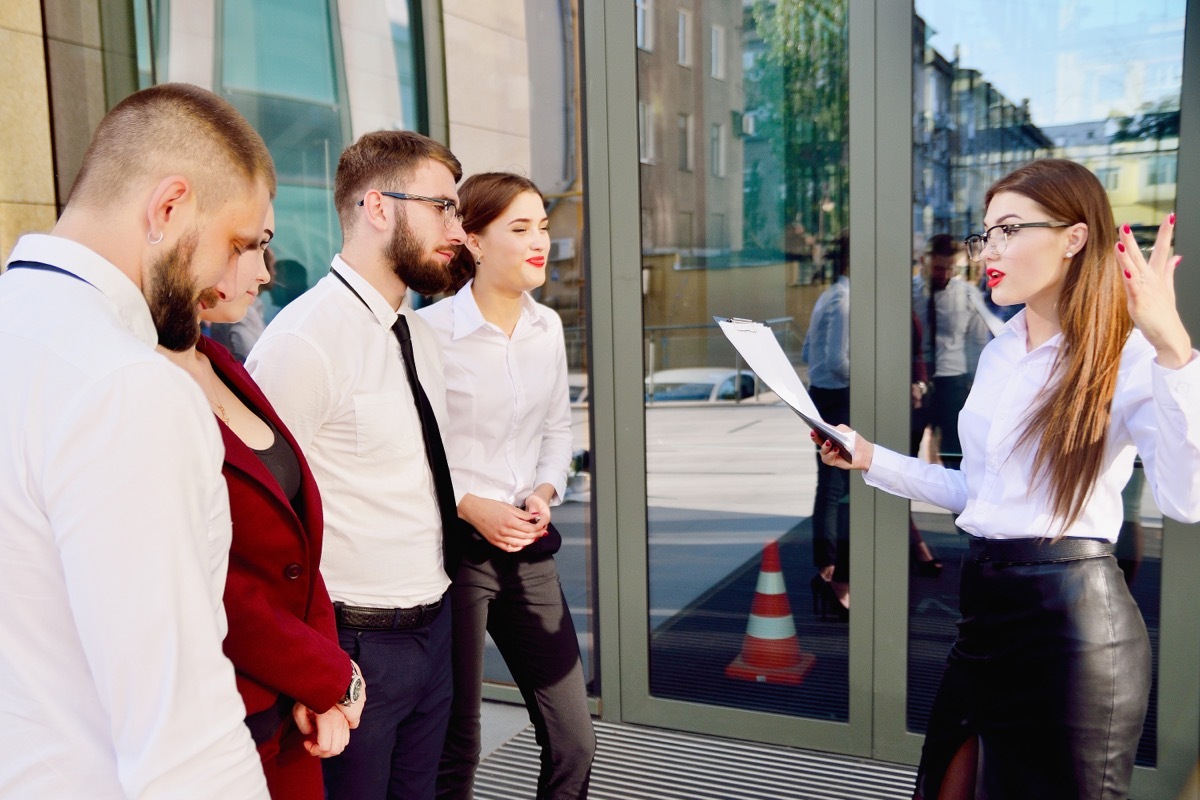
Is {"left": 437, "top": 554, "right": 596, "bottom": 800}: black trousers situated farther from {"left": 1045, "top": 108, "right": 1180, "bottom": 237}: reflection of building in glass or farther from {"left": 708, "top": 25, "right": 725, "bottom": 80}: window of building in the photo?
{"left": 1045, "top": 108, "right": 1180, "bottom": 237}: reflection of building in glass

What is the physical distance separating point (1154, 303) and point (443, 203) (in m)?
1.52

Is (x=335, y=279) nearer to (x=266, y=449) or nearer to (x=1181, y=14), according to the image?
(x=266, y=449)

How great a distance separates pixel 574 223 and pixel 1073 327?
2.13m

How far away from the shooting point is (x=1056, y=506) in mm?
2074

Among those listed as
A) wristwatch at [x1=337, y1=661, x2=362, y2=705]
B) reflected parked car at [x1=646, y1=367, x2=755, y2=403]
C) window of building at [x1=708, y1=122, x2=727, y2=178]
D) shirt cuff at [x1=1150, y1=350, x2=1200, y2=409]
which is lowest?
wristwatch at [x1=337, y1=661, x2=362, y2=705]

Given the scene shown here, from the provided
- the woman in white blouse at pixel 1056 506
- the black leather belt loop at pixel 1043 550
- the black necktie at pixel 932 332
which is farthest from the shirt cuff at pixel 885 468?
the black necktie at pixel 932 332

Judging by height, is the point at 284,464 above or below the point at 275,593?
above

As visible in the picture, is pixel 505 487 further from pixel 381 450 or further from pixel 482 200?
pixel 482 200

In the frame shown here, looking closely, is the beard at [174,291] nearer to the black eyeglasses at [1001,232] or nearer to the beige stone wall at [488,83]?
the black eyeglasses at [1001,232]

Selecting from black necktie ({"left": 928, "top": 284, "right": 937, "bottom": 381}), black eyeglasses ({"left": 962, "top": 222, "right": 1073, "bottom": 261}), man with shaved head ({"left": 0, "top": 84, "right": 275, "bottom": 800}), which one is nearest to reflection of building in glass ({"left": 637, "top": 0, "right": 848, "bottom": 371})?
black necktie ({"left": 928, "top": 284, "right": 937, "bottom": 381})

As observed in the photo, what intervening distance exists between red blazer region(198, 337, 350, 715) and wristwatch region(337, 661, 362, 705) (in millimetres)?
56

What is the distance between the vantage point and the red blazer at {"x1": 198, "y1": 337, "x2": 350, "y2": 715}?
1476 millimetres

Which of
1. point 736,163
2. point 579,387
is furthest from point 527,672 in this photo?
point 736,163

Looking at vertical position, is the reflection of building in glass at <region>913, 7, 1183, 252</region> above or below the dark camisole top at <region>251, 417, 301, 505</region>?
above
